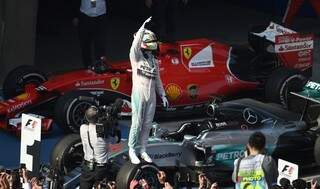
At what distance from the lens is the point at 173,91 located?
517 inches

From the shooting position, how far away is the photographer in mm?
9734

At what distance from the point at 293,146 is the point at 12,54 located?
18.9 feet

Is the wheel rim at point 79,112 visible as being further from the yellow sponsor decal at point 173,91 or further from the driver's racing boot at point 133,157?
the driver's racing boot at point 133,157

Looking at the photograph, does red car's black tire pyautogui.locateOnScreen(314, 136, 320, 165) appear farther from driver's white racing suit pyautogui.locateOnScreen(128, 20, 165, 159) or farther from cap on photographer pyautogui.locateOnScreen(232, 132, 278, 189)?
cap on photographer pyautogui.locateOnScreen(232, 132, 278, 189)

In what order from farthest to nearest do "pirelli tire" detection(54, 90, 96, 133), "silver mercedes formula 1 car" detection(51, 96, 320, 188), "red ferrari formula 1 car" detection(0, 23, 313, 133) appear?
"red ferrari formula 1 car" detection(0, 23, 313, 133), "pirelli tire" detection(54, 90, 96, 133), "silver mercedes formula 1 car" detection(51, 96, 320, 188)

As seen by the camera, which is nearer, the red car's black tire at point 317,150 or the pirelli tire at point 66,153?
the pirelli tire at point 66,153

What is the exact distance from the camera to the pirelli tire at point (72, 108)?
12172 mm

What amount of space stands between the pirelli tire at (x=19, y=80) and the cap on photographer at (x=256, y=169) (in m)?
5.45

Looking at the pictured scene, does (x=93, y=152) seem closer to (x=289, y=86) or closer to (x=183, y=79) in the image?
(x=183, y=79)

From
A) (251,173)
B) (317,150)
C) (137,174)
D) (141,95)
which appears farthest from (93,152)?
(317,150)

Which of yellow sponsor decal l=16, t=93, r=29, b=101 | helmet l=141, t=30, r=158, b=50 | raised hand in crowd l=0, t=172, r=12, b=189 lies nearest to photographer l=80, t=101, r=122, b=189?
helmet l=141, t=30, r=158, b=50

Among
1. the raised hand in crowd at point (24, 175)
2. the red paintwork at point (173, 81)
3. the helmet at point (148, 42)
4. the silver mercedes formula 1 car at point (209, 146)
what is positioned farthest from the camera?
the red paintwork at point (173, 81)

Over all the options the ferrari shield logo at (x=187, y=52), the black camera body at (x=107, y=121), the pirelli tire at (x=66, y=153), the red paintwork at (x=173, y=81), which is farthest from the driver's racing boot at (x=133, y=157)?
the ferrari shield logo at (x=187, y=52)

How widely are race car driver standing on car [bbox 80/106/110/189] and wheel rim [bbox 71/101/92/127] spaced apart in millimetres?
2349
